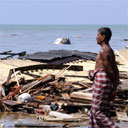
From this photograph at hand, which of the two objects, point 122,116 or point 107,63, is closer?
point 107,63

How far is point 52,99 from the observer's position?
474 inches

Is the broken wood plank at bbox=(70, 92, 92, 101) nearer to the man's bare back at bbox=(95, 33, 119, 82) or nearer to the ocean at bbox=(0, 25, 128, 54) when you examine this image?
the man's bare back at bbox=(95, 33, 119, 82)

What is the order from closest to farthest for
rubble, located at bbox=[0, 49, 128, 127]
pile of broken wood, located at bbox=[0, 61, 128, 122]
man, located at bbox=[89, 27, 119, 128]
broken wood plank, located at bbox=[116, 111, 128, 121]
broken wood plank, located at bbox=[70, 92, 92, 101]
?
man, located at bbox=[89, 27, 119, 128]
broken wood plank, located at bbox=[116, 111, 128, 121]
rubble, located at bbox=[0, 49, 128, 127]
pile of broken wood, located at bbox=[0, 61, 128, 122]
broken wood plank, located at bbox=[70, 92, 92, 101]

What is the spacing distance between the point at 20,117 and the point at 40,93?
2093 millimetres

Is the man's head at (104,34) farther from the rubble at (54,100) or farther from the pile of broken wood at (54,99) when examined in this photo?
the pile of broken wood at (54,99)

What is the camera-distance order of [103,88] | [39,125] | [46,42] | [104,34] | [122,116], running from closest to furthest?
[103,88]
[104,34]
[39,125]
[122,116]
[46,42]

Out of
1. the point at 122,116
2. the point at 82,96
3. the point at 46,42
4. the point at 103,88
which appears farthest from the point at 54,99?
the point at 46,42

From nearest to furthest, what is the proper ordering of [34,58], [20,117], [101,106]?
[101,106], [20,117], [34,58]

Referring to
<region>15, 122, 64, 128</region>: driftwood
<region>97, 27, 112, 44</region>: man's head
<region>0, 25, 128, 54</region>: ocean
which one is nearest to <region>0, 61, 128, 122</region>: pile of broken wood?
<region>15, 122, 64, 128</region>: driftwood

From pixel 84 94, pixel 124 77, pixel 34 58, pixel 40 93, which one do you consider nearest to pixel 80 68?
pixel 124 77

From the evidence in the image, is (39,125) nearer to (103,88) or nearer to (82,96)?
(82,96)

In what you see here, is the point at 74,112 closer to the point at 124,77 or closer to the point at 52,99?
the point at 52,99

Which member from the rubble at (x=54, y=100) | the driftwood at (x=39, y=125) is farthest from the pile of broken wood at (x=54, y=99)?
the driftwood at (x=39, y=125)

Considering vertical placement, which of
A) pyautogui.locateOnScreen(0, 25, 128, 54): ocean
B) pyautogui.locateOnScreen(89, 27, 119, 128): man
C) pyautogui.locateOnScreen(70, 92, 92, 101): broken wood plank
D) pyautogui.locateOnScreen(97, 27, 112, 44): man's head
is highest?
pyautogui.locateOnScreen(97, 27, 112, 44): man's head
